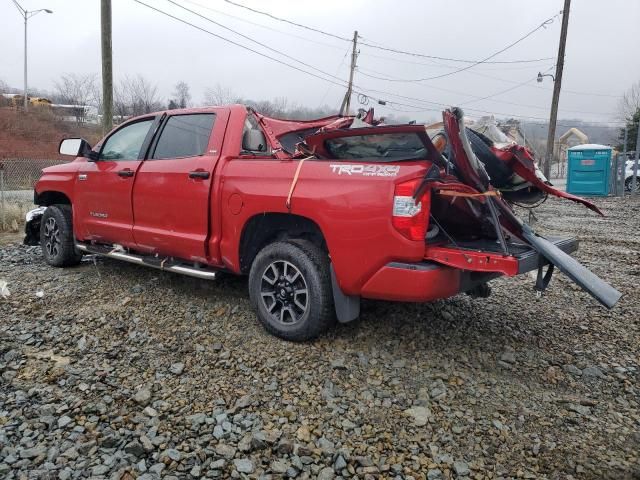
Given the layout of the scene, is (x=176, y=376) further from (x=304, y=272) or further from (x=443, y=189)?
(x=443, y=189)

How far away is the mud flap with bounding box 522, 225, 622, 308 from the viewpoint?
3293 millimetres

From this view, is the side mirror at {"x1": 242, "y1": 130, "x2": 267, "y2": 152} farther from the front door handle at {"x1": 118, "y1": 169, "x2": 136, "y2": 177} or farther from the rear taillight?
the rear taillight

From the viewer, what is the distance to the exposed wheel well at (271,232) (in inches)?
157

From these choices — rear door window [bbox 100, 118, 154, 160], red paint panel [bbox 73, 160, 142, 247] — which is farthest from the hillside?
rear door window [bbox 100, 118, 154, 160]

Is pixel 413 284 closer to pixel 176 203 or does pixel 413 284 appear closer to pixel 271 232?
pixel 271 232

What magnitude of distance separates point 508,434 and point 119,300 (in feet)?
11.9

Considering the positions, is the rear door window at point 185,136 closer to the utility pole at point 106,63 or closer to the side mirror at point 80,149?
the side mirror at point 80,149

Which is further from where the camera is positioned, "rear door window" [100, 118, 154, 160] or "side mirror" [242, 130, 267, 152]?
"rear door window" [100, 118, 154, 160]

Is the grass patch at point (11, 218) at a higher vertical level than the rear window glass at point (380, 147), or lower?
lower

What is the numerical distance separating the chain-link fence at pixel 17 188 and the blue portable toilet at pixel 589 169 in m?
A: 16.8

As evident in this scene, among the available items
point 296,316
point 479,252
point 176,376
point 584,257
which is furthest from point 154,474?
point 584,257

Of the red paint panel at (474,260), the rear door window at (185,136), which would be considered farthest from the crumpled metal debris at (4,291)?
the red paint panel at (474,260)

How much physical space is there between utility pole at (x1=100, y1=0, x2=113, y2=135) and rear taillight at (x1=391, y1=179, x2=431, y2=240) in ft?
34.6

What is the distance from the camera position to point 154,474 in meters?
2.53
